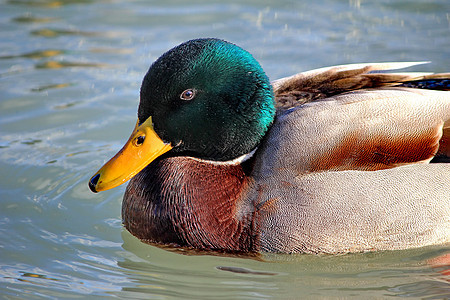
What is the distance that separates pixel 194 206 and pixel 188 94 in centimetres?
81

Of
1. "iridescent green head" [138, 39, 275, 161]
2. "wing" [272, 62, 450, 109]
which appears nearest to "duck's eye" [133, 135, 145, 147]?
"iridescent green head" [138, 39, 275, 161]

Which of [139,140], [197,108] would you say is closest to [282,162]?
[197,108]

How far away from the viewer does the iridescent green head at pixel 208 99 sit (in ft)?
16.4

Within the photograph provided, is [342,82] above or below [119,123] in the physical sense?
above

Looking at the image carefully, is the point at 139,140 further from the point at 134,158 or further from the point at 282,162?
the point at 282,162


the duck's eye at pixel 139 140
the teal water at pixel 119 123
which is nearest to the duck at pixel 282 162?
the duck's eye at pixel 139 140

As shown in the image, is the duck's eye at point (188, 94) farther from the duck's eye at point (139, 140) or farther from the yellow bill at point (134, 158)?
the duck's eye at point (139, 140)

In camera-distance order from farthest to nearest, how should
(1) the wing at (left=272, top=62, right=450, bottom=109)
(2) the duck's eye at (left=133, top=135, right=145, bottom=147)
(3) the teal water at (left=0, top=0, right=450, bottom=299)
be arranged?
(1) the wing at (left=272, top=62, right=450, bottom=109)
(2) the duck's eye at (left=133, top=135, right=145, bottom=147)
(3) the teal water at (left=0, top=0, right=450, bottom=299)

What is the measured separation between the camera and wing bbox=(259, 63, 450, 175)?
16.6ft

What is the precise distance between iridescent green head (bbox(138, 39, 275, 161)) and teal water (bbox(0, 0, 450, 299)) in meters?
0.85

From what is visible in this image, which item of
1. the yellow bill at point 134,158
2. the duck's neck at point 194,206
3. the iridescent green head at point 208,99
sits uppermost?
the iridescent green head at point 208,99

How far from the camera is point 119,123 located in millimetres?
7488

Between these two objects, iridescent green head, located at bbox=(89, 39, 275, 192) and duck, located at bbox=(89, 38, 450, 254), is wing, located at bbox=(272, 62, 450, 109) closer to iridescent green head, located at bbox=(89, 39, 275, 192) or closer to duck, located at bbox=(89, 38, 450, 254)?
duck, located at bbox=(89, 38, 450, 254)

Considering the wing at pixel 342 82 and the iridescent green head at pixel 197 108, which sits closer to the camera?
the iridescent green head at pixel 197 108
